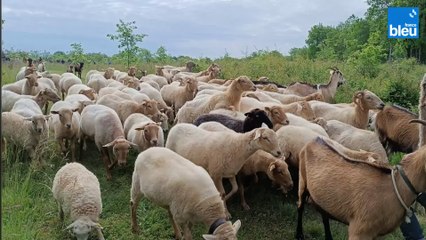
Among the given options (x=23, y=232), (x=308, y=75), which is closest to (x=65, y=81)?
(x=308, y=75)

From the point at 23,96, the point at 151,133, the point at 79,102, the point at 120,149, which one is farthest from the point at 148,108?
the point at 23,96

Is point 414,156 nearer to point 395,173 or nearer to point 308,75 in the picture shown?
point 395,173

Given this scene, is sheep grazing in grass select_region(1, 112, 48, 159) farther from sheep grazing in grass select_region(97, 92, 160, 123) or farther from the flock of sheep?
sheep grazing in grass select_region(97, 92, 160, 123)

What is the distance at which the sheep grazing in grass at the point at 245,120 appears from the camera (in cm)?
720

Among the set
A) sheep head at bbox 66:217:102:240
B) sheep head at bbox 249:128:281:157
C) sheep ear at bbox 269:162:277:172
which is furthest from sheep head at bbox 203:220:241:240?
sheep ear at bbox 269:162:277:172

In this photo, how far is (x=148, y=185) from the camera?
5.18m

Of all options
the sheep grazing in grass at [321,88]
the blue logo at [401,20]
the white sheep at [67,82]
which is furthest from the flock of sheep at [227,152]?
the blue logo at [401,20]

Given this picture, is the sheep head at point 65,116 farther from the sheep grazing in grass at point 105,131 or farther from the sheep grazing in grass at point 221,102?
the sheep grazing in grass at point 221,102

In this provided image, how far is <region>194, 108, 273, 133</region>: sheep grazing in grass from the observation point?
7.20 m

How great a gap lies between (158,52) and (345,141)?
2584cm

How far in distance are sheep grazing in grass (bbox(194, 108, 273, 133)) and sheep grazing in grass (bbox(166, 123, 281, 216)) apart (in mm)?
891

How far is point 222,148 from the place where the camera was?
20.0 feet

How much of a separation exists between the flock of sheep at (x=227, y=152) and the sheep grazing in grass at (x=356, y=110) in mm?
22

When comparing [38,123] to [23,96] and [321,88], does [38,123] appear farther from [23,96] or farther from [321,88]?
[321,88]
